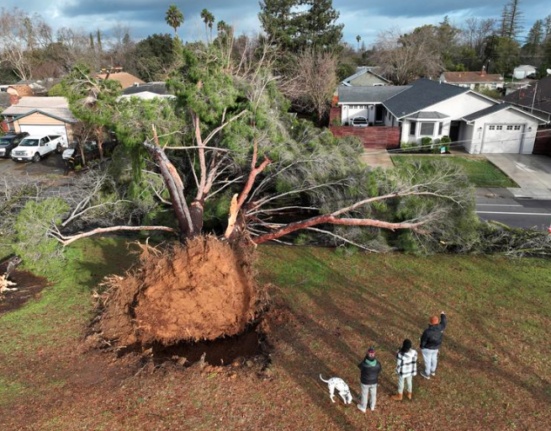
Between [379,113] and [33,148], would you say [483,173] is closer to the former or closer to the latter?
[379,113]

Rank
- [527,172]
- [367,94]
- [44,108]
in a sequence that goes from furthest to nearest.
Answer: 1. [367,94]
2. [44,108]
3. [527,172]

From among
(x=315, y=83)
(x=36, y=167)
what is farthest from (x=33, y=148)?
(x=315, y=83)

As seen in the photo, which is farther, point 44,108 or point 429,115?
point 44,108

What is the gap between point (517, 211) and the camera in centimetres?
1672

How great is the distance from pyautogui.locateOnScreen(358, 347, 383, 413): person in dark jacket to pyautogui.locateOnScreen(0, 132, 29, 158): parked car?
27.8m

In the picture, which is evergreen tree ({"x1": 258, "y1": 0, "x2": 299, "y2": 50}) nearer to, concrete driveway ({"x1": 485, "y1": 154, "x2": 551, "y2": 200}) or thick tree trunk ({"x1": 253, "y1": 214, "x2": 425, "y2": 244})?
concrete driveway ({"x1": 485, "y1": 154, "x2": 551, "y2": 200})

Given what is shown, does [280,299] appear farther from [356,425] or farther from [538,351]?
[538,351]

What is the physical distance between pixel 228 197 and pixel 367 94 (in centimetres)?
2406

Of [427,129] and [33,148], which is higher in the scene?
[427,129]

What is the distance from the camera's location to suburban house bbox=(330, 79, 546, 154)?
975 inches

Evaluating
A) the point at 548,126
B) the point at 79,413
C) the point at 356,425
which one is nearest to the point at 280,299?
the point at 356,425

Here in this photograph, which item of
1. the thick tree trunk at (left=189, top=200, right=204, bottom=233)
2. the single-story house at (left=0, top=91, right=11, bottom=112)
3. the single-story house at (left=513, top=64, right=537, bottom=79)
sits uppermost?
the single-story house at (left=513, top=64, right=537, bottom=79)

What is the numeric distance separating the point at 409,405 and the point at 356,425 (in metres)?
1.04

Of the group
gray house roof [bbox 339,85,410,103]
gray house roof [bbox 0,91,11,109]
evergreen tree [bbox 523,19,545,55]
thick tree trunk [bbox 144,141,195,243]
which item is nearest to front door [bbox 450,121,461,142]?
gray house roof [bbox 339,85,410,103]
